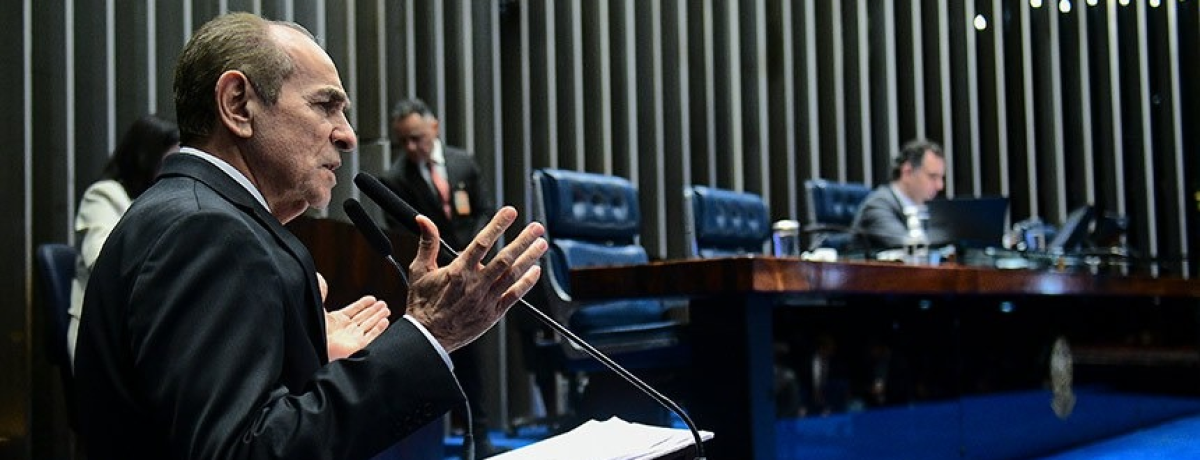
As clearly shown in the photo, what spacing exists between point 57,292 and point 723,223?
2159mm

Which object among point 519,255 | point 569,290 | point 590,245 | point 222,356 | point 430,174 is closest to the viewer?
point 222,356

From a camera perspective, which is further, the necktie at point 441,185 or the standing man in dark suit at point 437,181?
the necktie at point 441,185

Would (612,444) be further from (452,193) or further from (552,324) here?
(452,193)

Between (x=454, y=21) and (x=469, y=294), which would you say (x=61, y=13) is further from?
(x=469, y=294)

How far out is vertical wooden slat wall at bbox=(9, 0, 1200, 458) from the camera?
153 inches

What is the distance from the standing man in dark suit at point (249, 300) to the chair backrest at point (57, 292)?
79.6 inches

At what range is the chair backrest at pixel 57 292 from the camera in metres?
2.97

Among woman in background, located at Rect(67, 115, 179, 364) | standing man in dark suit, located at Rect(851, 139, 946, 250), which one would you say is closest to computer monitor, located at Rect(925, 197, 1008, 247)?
standing man in dark suit, located at Rect(851, 139, 946, 250)

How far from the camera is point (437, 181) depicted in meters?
4.26

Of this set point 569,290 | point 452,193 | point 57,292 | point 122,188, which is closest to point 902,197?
point 452,193

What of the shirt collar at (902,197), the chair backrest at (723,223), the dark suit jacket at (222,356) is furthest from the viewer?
the shirt collar at (902,197)

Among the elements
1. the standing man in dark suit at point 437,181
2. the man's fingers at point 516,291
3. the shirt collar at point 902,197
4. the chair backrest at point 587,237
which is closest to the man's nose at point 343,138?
the man's fingers at point 516,291

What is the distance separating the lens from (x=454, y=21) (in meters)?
5.23

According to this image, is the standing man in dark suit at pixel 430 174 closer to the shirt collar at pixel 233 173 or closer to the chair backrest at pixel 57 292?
the chair backrest at pixel 57 292
